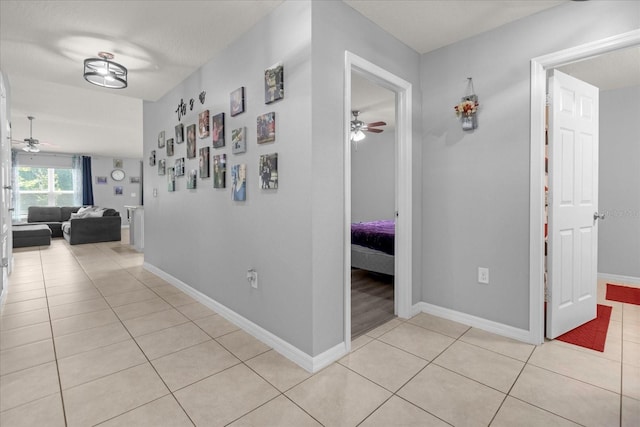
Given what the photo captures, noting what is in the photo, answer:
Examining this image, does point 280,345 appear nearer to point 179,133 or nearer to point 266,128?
point 266,128

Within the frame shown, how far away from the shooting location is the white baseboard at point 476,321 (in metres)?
2.31

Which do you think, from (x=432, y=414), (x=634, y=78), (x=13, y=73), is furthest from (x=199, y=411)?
(x=634, y=78)

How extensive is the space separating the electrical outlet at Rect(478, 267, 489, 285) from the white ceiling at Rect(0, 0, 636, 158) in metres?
1.88

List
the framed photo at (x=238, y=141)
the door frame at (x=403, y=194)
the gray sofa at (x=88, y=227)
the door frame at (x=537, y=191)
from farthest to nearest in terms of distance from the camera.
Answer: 1. the gray sofa at (x=88, y=227)
2. the door frame at (x=403, y=194)
3. the framed photo at (x=238, y=141)
4. the door frame at (x=537, y=191)

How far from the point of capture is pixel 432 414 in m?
1.55

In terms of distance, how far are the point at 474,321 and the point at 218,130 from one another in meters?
2.71

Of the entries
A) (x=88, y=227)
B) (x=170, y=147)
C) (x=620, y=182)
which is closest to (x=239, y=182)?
(x=170, y=147)

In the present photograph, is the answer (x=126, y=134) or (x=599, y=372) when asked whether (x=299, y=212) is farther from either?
(x=126, y=134)

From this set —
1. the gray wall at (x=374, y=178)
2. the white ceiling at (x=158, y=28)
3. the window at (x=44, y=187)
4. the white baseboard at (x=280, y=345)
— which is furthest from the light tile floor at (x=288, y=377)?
the window at (x=44, y=187)

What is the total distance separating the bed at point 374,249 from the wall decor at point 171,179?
232cm

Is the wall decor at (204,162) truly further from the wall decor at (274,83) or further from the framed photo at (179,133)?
the wall decor at (274,83)

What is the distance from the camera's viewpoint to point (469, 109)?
2447 millimetres

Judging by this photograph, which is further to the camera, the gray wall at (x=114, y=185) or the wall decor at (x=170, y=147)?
the gray wall at (x=114, y=185)

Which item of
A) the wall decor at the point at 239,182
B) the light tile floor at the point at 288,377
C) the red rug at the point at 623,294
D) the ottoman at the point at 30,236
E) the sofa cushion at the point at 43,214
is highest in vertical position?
the wall decor at the point at 239,182
